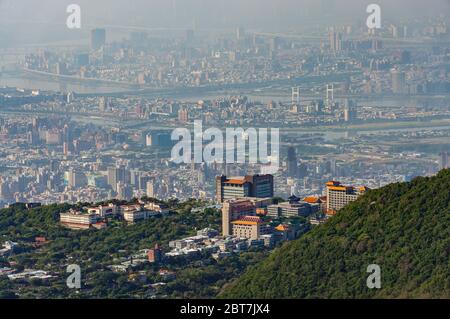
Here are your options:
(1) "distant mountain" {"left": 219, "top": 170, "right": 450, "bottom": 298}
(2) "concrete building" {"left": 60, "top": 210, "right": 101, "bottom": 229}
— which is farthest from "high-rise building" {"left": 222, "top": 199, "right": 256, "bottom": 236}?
(1) "distant mountain" {"left": 219, "top": 170, "right": 450, "bottom": 298}

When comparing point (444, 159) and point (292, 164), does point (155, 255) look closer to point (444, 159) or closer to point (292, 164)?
point (292, 164)

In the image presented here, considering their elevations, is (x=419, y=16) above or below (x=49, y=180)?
above

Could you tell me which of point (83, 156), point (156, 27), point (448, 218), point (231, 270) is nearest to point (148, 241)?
point (231, 270)

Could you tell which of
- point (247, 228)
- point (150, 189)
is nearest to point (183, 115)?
point (150, 189)

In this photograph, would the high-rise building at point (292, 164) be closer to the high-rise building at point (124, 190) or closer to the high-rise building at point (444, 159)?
the high-rise building at point (444, 159)

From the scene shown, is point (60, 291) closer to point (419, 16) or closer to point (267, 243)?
point (267, 243)

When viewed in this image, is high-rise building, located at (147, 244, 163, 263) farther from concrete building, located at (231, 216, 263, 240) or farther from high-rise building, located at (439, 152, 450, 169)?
high-rise building, located at (439, 152, 450, 169)
